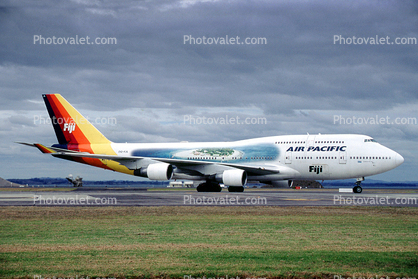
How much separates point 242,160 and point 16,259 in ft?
114

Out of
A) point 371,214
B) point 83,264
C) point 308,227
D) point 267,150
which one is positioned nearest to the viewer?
point 83,264

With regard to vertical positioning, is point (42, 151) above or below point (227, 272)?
above

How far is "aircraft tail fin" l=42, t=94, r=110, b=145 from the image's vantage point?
5038 cm

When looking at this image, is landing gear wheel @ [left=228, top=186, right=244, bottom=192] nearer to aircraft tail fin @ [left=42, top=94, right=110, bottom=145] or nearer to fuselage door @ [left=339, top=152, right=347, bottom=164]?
fuselage door @ [left=339, top=152, right=347, bottom=164]

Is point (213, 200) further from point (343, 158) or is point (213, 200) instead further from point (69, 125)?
point (69, 125)

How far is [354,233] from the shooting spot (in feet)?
43.2

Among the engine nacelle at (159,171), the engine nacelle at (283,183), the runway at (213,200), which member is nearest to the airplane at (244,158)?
the engine nacelle at (159,171)

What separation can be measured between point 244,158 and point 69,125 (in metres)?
21.0

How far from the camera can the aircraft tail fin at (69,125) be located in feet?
165

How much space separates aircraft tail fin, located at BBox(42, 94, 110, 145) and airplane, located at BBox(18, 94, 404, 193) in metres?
0.12

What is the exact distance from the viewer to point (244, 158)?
4334 centimetres

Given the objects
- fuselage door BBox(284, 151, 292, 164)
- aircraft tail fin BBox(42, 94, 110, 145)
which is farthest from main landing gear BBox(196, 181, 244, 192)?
aircraft tail fin BBox(42, 94, 110, 145)

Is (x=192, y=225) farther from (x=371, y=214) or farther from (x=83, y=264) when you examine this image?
(x=371, y=214)

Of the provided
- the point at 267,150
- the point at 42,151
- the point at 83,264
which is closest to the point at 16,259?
the point at 83,264
